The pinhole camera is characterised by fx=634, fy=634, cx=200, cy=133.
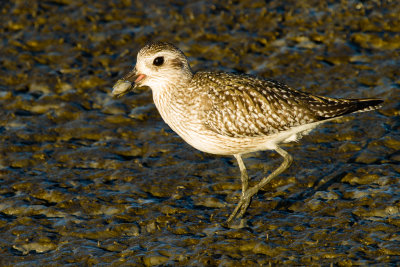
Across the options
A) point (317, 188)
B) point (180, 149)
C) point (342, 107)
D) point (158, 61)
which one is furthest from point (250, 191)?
point (158, 61)

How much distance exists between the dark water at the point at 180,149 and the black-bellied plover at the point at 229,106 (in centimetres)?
93

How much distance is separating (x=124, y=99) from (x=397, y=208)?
256 inches

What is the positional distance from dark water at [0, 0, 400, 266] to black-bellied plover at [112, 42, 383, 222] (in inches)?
36.7

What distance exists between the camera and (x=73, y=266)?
9094 millimetres

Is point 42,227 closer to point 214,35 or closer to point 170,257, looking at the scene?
point 170,257

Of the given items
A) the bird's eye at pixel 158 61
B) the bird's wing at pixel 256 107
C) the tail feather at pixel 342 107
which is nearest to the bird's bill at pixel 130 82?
the bird's eye at pixel 158 61

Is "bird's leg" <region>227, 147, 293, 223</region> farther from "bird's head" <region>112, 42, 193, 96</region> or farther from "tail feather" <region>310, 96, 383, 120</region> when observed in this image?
"bird's head" <region>112, 42, 193, 96</region>

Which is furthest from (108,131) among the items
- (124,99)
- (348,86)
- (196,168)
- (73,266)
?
(348,86)

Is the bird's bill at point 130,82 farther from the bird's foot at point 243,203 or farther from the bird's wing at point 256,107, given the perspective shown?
the bird's foot at point 243,203

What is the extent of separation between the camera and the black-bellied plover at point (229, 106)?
32.4 feet

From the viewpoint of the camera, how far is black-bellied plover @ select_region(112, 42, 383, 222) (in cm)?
988

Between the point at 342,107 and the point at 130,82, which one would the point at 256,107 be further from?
the point at 130,82

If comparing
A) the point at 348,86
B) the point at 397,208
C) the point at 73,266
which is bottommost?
the point at 73,266

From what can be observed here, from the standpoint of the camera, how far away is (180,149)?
12.2 meters
